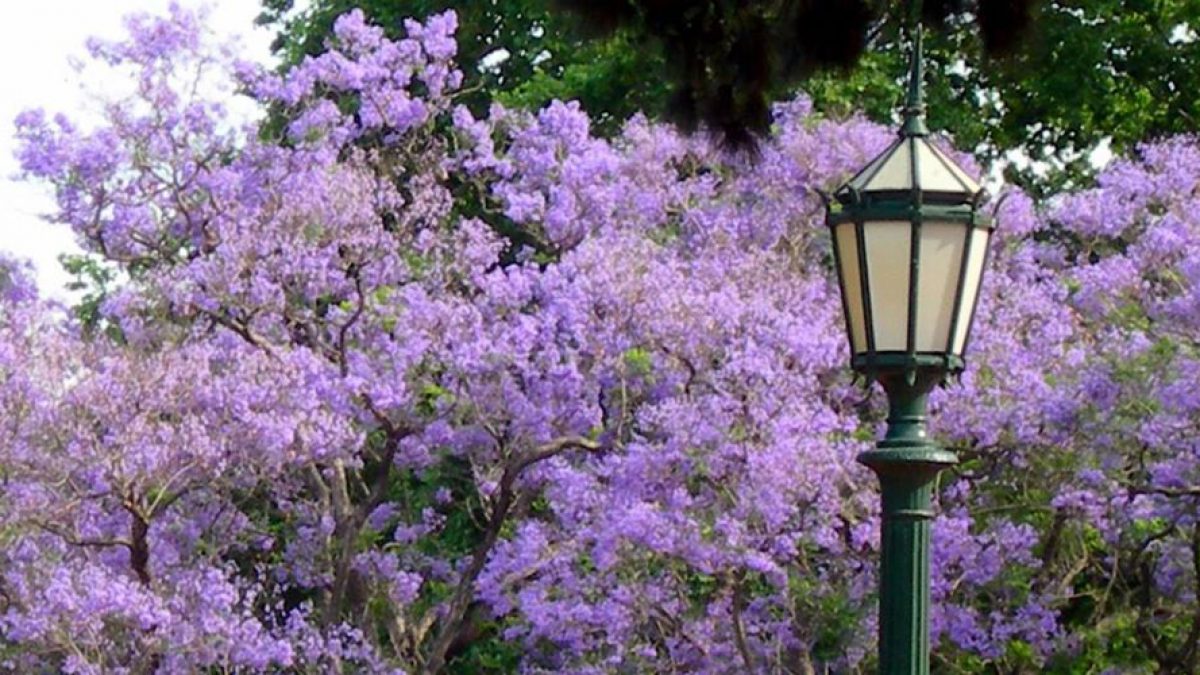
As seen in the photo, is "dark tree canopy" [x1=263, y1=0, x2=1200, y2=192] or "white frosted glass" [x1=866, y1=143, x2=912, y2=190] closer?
"white frosted glass" [x1=866, y1=143, x2=912, y2=190]

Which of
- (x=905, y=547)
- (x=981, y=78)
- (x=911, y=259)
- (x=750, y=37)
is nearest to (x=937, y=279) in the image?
(x=911, y=259)

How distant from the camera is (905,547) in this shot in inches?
211

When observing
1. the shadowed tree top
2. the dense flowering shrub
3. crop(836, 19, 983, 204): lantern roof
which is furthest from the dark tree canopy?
crop(836, 19, 983, 204): lantern roof

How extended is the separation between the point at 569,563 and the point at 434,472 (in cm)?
275

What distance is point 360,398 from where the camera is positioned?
15758 mm

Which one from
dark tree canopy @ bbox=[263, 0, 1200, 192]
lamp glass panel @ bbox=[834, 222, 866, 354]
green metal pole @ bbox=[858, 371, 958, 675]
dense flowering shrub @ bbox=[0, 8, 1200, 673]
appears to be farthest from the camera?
dark tree canopy @ bbox=[263, 0, 1200, 192]

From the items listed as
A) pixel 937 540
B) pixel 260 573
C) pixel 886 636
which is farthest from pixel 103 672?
pixel 886 636

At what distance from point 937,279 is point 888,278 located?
0.39 feet

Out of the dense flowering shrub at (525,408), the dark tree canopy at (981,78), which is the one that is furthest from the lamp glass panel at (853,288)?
the dark tree canopy at (981,78)

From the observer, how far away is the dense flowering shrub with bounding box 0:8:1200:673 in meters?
13.4

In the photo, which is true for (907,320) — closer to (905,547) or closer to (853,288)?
(853,288)

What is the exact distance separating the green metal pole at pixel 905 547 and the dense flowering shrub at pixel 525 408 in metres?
7.17

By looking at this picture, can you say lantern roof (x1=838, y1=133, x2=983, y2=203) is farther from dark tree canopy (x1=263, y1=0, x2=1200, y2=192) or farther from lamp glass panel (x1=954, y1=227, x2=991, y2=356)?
dark tree canopy (x1=263, y1=0, x2=1200, y2=192)

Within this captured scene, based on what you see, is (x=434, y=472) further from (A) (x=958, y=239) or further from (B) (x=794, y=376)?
(A) (x=958, y=239)
